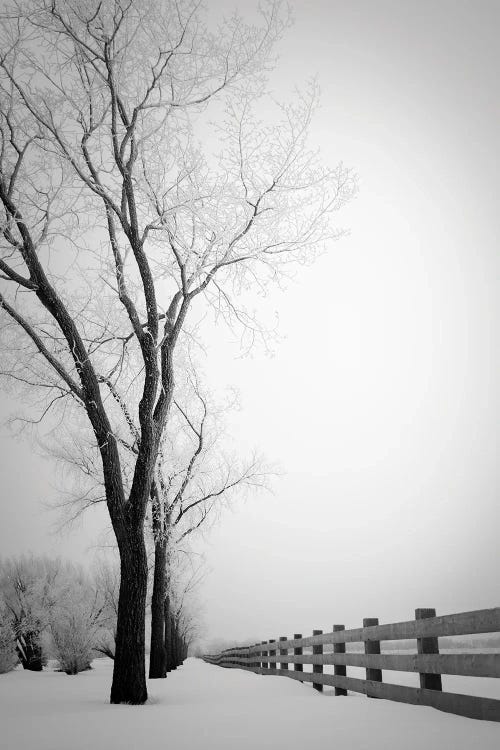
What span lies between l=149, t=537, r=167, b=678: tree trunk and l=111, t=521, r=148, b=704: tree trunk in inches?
306

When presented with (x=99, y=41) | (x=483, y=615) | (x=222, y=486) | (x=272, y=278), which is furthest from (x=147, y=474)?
(x=222, y=486)

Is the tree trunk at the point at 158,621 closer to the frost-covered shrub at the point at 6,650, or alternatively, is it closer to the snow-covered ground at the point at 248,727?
the snow-covered ground at the point at 248,727

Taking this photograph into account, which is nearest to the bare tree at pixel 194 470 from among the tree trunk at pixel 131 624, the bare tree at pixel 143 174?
the bare tree at pixel 143 174

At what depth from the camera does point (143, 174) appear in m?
8.93

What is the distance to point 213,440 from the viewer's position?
1744 centimetres

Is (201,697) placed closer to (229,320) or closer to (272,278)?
(229,320)

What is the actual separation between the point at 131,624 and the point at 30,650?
78.5 feet

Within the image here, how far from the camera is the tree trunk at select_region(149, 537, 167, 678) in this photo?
1373cm

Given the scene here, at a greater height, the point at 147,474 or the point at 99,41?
the point at 99,41

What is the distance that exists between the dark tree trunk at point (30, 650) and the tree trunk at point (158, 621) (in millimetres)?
14839

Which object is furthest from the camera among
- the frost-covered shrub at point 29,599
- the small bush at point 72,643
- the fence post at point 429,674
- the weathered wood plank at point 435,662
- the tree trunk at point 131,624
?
the frost-covered shrub at point 29,599

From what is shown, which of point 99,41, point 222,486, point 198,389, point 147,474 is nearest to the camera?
point 147,474

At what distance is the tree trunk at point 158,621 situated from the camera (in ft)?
45.1

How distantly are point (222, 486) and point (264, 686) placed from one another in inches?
358
